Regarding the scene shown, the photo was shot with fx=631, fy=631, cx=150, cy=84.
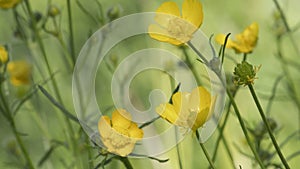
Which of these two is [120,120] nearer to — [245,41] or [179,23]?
[179,23]

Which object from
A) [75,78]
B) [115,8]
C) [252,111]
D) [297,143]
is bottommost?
[297,143]

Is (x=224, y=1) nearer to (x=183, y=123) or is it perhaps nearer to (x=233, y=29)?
(x=233, y=29)

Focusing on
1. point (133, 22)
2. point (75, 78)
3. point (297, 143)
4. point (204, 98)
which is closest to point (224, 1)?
point (133, 22)

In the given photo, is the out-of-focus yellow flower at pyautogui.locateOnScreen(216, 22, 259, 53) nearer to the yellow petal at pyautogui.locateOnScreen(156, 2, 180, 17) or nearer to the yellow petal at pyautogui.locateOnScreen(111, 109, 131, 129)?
the yellow petal at pyautogui.locateOnScreen(156, 2, 180, 17)

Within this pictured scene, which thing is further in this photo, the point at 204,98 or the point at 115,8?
the point at 115,8

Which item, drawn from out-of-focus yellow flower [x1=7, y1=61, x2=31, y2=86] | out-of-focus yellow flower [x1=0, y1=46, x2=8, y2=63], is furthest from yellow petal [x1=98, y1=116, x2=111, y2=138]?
out-of-focus yellow flower [x1=7, y1=61, x2=31, y2=86]

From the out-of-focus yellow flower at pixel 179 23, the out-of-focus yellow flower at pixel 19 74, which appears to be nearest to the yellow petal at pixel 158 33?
the out-of-focus yellow flower at pixel 179 23
